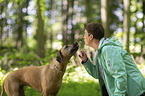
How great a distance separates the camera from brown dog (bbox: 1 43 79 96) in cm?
370

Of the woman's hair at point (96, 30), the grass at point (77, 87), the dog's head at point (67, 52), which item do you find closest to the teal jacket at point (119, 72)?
the woman's hair at point (96, 30)

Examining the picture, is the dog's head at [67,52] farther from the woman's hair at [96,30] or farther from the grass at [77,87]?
the grass at [77,87]

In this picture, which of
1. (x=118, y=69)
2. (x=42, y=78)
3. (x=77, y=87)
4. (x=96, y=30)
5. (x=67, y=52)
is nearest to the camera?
(x=118, y=69)

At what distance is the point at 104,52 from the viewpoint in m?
2.65

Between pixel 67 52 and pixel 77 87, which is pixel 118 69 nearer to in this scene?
pixel 67 52

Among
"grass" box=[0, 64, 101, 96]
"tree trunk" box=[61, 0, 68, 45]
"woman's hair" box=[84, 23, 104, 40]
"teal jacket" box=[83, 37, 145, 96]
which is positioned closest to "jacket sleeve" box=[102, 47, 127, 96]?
"teal jacket" box=[83, 37, 145, 96]

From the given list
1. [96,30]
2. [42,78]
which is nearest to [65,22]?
[42,78]

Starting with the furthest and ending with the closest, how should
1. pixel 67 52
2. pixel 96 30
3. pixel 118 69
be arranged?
pixel 67 52 → pixel 96 30 → pixel 118 69

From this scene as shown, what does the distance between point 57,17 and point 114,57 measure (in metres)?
39.7

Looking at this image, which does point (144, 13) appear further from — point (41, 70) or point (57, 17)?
point (57, 17)

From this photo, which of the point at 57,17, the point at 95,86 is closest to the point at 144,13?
the point at 95,86

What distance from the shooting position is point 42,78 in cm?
381

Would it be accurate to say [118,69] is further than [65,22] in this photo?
No

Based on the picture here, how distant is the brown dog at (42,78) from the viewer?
3701 mm
